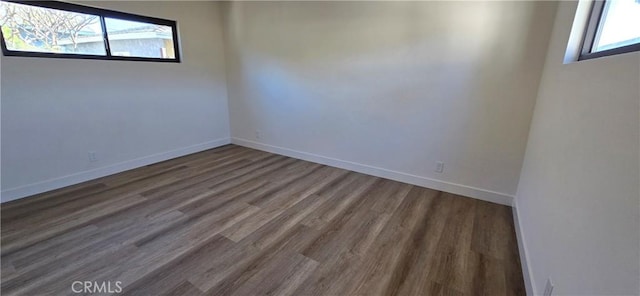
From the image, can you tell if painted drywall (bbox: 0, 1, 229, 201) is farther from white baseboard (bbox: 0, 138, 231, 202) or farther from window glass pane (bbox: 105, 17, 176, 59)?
window glass pane (bbox: 105, 17, 176, 59)

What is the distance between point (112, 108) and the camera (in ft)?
10.5

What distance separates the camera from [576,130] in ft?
4.19

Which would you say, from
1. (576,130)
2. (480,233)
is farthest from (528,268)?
(576,130)

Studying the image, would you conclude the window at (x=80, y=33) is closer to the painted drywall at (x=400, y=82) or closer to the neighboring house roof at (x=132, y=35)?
the neighboring house roof at (x=132, y=35)

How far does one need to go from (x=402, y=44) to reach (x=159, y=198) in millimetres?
3015

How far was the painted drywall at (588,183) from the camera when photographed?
79cm

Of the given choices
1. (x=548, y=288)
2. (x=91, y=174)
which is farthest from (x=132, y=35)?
(x=548, y=288)

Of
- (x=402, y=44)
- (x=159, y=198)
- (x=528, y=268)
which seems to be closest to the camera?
(x=528, y=268)

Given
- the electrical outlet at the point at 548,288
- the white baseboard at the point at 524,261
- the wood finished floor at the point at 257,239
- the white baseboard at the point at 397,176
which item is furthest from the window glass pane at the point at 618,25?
the white baseboard at the point at 397,176

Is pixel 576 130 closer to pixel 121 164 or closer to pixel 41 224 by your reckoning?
pixel 41 224

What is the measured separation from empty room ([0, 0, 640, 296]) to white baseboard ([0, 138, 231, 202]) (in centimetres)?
2

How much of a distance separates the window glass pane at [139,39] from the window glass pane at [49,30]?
0.14m

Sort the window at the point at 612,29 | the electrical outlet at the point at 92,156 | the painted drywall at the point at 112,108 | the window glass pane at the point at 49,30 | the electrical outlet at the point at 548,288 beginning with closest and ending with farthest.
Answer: the window at the point at 612,29, the electrical outlet at the point at 548,288, the window glass pane at the point at 49,30, the painted drywall at the point at 112,108, the electrical outlet at the point at 92,156

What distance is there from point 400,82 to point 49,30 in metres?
3.66
